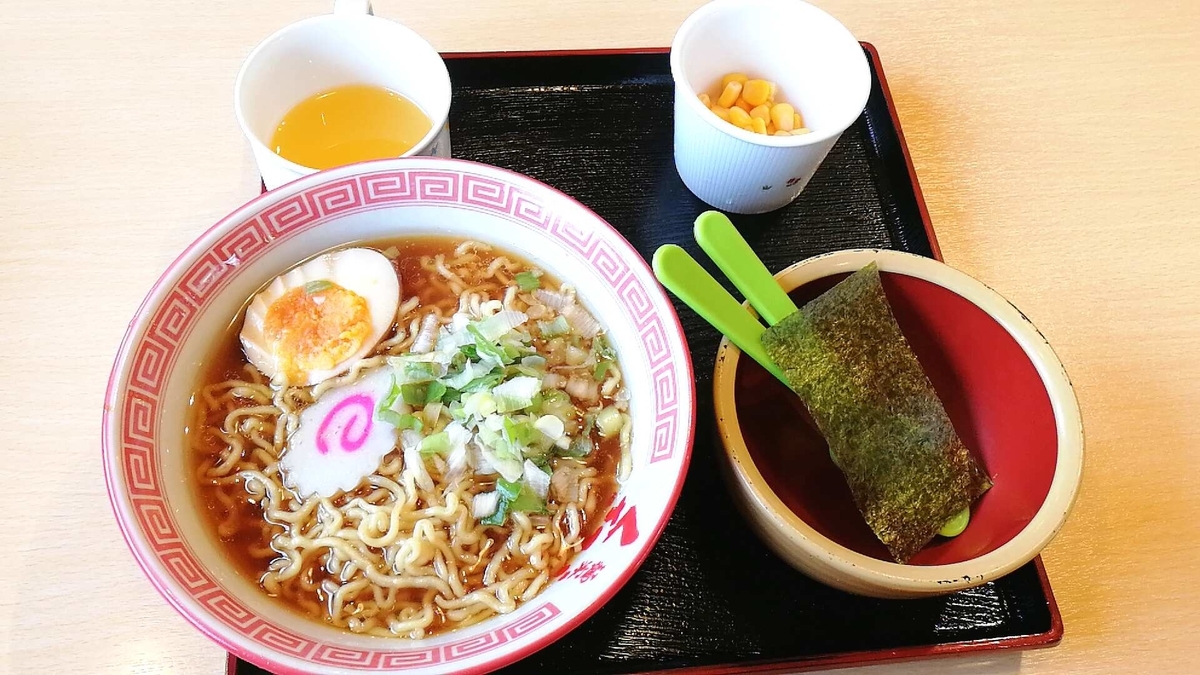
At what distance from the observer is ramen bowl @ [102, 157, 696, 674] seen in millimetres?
996

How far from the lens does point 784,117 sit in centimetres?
161

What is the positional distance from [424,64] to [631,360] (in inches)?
29.0

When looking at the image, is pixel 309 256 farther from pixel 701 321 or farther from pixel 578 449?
pixel 701 321

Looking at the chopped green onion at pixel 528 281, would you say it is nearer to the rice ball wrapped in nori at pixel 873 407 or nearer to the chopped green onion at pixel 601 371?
the chopped green onion at pixel 601 371

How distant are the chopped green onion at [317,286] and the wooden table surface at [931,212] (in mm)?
407

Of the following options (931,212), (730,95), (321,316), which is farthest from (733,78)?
(321,316)

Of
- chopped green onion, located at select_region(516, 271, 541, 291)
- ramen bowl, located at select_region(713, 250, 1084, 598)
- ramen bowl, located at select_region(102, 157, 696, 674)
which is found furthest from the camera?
chopped green onion, located at select_region(516, 271, 541, 291)

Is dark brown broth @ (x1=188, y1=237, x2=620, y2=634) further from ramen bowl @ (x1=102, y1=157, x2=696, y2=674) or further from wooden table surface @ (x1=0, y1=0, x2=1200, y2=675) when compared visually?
wooden table surface @ (x1=0, y1=0, x2=1200, y2=675)

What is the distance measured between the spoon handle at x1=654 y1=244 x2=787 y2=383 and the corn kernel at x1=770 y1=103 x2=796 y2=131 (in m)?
0.51

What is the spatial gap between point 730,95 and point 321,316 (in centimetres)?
90

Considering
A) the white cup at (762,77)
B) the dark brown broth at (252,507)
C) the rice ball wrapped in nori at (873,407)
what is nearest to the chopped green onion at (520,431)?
the dark brown broth at (252,507)

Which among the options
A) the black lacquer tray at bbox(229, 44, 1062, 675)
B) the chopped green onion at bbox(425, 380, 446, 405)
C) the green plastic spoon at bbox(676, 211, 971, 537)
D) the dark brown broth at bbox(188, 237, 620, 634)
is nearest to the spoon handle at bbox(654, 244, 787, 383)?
the green plastic spoon at bbox(676, 211, 971, 537)

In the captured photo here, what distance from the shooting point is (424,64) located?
5.10 feet

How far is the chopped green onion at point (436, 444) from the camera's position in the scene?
1263 mm
